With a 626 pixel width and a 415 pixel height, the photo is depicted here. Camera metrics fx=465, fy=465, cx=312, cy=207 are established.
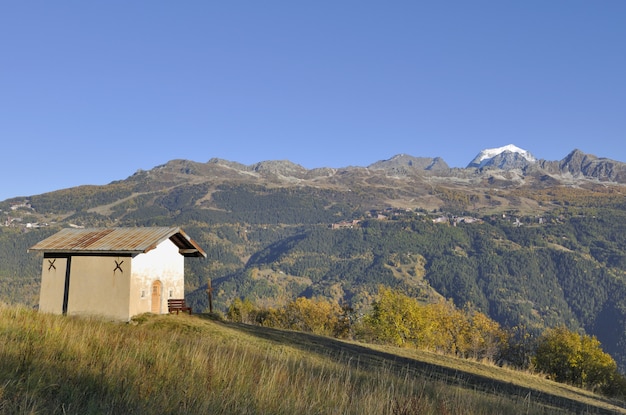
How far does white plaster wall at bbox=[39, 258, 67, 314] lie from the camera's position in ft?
97.6

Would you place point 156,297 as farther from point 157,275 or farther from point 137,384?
point 137,384

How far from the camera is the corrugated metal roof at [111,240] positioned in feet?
94.5

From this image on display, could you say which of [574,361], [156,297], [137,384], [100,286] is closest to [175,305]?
[156,297]

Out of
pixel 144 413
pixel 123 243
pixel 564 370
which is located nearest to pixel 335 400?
pixel 144 413

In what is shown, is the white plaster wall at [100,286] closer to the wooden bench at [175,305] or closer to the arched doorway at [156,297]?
the arched doorway at [156,297]

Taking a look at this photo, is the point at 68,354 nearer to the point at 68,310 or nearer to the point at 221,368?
the point at 221,368

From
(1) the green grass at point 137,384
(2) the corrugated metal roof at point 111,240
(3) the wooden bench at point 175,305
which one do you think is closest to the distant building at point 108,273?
(2) the corrugated metal roof at point 111,240

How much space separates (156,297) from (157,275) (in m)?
1.49

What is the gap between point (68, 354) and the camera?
6.23m

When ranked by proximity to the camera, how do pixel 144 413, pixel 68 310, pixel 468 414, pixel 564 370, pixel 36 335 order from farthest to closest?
pixel 564 370
pixel 68 310
pixel 36 335
pixel 468 414
pixel 144 413

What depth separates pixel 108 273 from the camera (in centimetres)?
2864

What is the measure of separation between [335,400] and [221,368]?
5.81 ft

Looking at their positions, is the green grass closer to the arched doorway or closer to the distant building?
the distant building

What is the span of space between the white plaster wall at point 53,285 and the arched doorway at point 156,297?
5.52 m
